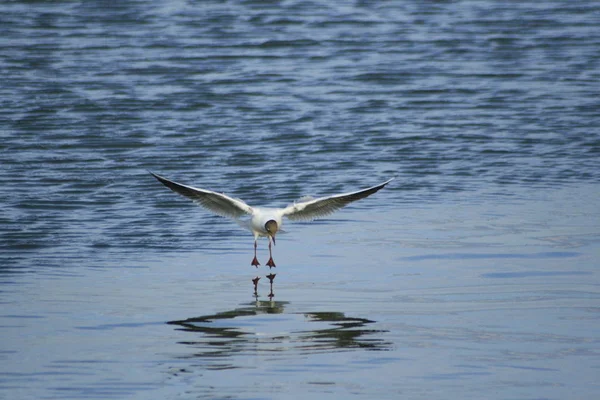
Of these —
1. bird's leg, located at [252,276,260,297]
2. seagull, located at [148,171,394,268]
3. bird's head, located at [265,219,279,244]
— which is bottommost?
bird's leg, located at [252,276,260,297]

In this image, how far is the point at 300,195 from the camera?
46.0ft

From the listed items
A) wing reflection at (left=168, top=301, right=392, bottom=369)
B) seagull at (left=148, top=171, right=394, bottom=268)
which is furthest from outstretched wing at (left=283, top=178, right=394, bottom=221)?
wing reflection at (left=168, top=301, right=392, bottom=369)

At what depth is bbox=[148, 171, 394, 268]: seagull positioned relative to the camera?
1105 cm

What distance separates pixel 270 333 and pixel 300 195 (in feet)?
16.8

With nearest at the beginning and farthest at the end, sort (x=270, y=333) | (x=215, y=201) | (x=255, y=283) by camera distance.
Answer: (x=270, y=333) < (x=255, y=283) < (x=215, y=201)

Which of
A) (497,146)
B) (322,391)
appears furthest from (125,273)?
(497,146)

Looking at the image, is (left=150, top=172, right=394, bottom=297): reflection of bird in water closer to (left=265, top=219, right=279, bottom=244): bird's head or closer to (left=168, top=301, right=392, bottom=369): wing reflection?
(left=265, top=219, right=279, bottom=244): bird's head

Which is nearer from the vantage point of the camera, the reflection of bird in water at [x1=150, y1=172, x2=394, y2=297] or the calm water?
the calm water

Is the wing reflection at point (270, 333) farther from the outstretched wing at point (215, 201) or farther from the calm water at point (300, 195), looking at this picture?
the outstretched wing at point (215, 201)

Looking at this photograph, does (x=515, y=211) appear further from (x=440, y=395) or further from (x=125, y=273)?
(x=440, y=395)

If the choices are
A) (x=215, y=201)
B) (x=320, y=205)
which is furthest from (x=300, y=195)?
(x=215, y=201)

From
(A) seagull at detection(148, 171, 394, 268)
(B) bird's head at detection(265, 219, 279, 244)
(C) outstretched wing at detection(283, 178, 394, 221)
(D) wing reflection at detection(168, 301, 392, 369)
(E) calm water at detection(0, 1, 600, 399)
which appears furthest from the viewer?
(C) outstretched wing at detection(283, 178, 394, 221)

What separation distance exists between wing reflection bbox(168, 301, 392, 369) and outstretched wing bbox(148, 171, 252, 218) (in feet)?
5.76

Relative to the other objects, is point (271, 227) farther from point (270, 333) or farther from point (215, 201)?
point (270, 333)
